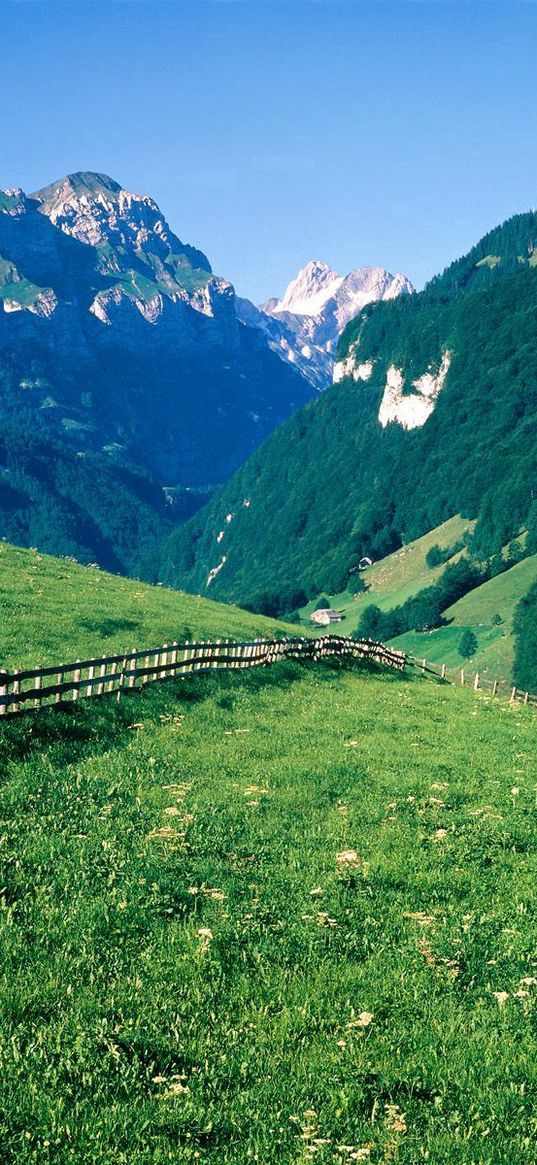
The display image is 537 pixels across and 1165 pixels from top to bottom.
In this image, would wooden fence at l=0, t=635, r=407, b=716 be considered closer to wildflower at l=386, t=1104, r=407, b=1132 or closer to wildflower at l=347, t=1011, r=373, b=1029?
wildflower at l=347, t=1011, r=373, b=1029

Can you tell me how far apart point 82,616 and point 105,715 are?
20.5 m

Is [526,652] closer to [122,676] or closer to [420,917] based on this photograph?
[122,676]

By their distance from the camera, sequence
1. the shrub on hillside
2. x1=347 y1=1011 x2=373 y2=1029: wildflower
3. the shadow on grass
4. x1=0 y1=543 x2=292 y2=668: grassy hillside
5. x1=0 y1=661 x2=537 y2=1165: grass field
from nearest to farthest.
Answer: x1=0 y1=661 x2=537 y2=1165: grass field < x1=347 y1=1011 x2=373 y2=1029: wildflower < the shadow on grass < x1=0 y1=543 x2=292 y2=668: grassy hillside < the shrub on hillside

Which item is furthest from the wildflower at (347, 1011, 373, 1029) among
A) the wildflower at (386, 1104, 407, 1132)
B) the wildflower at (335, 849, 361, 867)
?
the wildflower at (335, 849, 361, 867)

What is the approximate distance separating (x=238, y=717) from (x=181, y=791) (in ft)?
33.3

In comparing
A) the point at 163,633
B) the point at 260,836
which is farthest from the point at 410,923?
the point at 163,633

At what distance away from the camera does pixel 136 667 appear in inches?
1239

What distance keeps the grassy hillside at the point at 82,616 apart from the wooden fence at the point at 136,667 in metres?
2.16

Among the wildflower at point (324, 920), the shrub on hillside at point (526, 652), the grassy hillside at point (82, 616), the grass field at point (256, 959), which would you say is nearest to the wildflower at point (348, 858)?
the grass field at point (256, 959)

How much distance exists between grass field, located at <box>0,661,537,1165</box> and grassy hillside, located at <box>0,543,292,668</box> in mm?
15414

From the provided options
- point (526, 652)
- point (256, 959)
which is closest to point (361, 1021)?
point (256, 959)

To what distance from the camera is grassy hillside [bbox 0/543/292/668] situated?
38562 mm

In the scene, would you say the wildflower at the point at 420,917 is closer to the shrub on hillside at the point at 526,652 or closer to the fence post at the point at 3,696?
the fence post at the point at 3,696

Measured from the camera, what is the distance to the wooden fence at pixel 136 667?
2327 centimetres
